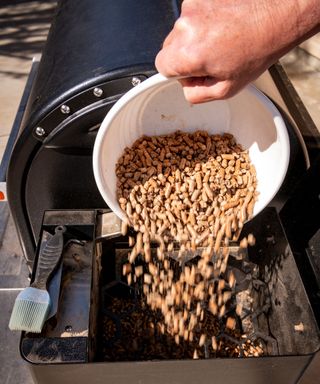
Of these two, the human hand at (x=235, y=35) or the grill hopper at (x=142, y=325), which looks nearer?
the human hand at (x=235, y=35)

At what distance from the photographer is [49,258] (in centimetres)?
116

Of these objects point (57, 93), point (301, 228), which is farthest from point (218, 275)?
point (57, 93)

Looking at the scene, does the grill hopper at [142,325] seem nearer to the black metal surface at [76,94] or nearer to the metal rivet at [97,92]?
the black metal surface at [76,94]

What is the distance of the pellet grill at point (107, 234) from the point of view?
1.00 m

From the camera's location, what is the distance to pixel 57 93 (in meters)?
1.10

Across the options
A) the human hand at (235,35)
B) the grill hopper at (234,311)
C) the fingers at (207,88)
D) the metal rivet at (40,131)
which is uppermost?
the human hand at (235,35)

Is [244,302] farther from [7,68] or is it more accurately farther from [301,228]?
[7,68]

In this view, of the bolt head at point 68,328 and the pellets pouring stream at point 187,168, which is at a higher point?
the pellets pouring stream at point 187,168

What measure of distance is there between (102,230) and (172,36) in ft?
1.90

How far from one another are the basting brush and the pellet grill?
1.0 inches

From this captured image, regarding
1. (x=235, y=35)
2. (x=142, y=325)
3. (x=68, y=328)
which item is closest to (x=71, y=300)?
(x=68, y=328)

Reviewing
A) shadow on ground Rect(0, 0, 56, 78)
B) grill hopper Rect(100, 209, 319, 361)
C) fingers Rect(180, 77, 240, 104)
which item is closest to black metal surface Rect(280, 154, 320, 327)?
grill hopper Rect(100, 209, 319, 361)

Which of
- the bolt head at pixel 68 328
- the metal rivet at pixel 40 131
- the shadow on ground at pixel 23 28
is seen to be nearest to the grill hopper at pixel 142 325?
the bolt head at pixel 68 328

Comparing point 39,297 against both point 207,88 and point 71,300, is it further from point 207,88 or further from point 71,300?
point 207,88
